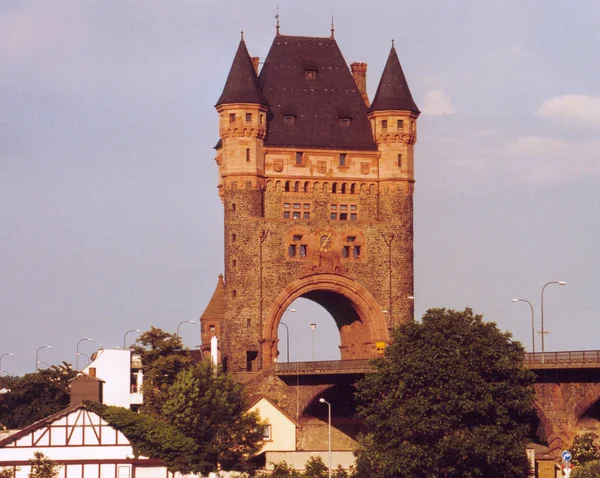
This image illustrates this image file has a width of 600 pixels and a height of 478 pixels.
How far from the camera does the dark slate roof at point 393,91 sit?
6654 inches

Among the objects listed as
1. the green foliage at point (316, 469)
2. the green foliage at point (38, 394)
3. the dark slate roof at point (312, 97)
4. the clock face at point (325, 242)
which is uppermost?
the dark slate roof at point (312, 97)

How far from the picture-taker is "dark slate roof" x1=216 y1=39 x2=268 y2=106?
16475cm

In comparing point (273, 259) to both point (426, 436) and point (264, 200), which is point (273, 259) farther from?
point (426, 436)

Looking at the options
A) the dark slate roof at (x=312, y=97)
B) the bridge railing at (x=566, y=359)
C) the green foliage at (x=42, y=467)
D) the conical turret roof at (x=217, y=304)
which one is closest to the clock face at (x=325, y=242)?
the dark slate roof at (x=312, y=97)

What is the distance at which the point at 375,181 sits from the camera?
16838cm

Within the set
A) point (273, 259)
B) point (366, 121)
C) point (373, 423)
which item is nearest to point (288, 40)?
point (366, 121)

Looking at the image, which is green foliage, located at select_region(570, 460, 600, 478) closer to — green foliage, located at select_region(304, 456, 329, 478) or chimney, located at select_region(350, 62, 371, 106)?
green foliage, located at select_region(304, 456, 329, 478)

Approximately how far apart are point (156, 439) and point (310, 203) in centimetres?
4419

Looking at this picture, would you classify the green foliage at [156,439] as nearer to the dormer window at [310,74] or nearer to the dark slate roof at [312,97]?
the dark slate roof at [312,97]

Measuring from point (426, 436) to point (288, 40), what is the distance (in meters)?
73.4

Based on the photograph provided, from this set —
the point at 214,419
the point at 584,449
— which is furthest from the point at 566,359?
the point at 214,419

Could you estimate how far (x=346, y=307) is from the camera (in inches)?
6703

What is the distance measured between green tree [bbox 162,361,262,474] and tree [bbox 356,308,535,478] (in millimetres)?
17272

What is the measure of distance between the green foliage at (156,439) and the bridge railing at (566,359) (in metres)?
24.8
